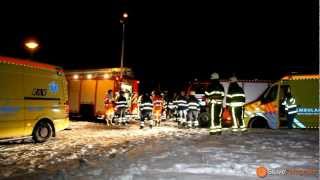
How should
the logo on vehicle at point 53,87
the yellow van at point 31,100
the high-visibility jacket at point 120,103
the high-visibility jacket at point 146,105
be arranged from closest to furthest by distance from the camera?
the yellow van at point 31,100, the logo on vehicle at point 53,87, the high-visibility jacket at point 146,105, the high-visibility jacket at point 120,103

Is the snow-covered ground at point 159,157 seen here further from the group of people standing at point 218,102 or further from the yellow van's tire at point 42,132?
the group of people standing at point 218,102

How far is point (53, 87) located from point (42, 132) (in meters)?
1.49

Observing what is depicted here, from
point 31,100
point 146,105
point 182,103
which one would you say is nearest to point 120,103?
point 146,105

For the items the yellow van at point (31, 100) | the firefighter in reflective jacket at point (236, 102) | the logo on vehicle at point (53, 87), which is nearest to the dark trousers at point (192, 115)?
the firefighter in reflective jacket at point (236, 102)

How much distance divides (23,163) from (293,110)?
1039 cm

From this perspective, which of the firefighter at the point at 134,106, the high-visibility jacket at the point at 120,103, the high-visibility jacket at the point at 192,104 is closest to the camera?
the high-visibility jacket at the point at 192,104

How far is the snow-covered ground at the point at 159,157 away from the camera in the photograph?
759cm

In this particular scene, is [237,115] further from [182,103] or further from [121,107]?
[121,107]

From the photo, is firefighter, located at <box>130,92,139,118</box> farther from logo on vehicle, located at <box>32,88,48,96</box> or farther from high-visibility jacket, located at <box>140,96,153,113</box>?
logo on vehicle, located at <box>32,88,48,96</box>

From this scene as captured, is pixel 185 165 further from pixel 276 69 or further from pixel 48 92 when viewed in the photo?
pixel 276 69

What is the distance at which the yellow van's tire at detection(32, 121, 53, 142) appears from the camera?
1264 cm

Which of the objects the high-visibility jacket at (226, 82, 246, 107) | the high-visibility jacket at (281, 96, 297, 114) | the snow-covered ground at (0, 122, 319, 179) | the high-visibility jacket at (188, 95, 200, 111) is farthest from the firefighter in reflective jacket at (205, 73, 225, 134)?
the high-visibility jacket at (188, 95, 200, 111)

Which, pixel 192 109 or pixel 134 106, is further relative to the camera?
pixel 134 106

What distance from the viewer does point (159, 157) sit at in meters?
9.14
